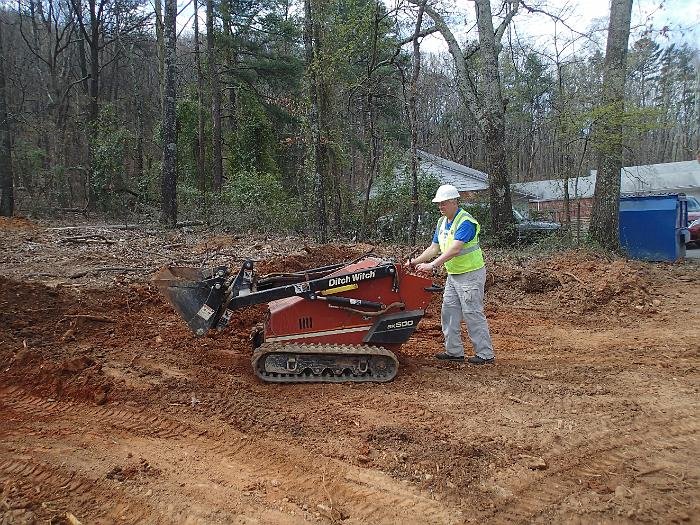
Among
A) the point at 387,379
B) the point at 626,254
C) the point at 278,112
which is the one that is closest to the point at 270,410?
the point at 387,379

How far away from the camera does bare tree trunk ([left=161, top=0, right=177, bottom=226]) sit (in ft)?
47.2

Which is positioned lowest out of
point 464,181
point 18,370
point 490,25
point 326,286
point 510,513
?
point 510,513

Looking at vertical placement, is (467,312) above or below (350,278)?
below

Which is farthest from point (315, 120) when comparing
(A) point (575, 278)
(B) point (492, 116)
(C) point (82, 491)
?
(C) point (82, 491)

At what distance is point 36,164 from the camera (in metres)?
23.1

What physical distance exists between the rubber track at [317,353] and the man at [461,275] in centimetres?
98

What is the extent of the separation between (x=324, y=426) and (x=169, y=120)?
1277 cm

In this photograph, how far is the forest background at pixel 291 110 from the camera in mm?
13219

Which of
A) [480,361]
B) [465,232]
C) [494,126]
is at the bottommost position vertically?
[480,361]

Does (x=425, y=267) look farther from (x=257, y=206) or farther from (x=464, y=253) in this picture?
(x=257, y=206)

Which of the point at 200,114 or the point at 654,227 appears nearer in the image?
the point at 654,227

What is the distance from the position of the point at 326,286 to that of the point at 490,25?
1055 centimetres

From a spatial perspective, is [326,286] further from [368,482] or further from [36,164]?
[36,164]

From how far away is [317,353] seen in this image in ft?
16.5
